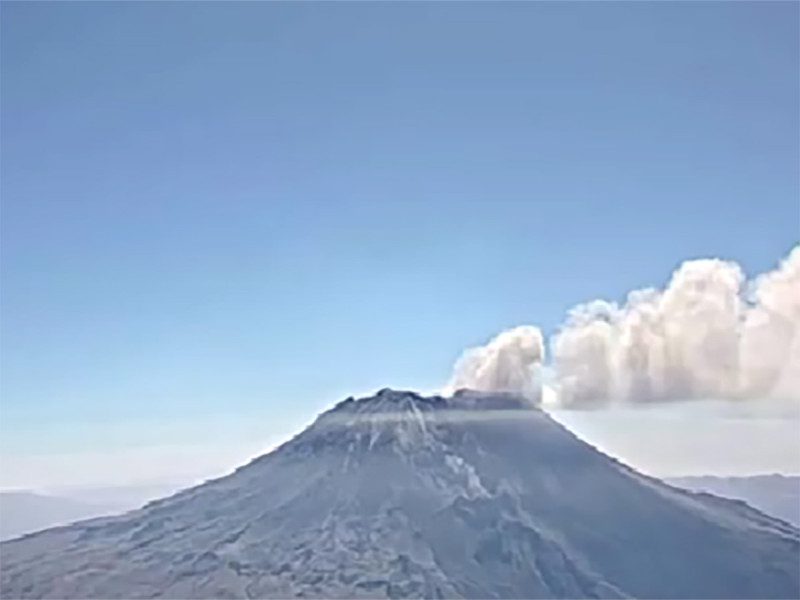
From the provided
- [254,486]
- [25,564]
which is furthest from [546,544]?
[25,564]

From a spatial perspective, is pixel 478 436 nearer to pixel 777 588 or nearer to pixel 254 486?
pixel 254 486

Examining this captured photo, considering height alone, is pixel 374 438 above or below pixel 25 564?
above

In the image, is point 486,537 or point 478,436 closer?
point 486,537

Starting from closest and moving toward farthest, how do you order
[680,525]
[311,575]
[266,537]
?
[311,575] → [266,537] → [680,525]

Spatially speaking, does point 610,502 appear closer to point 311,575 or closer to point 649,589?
point 649,589

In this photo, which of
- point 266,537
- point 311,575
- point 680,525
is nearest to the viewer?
point 311,575

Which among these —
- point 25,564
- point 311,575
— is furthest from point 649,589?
point 25,564

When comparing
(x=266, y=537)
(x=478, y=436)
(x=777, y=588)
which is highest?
(x=478, y=436)
